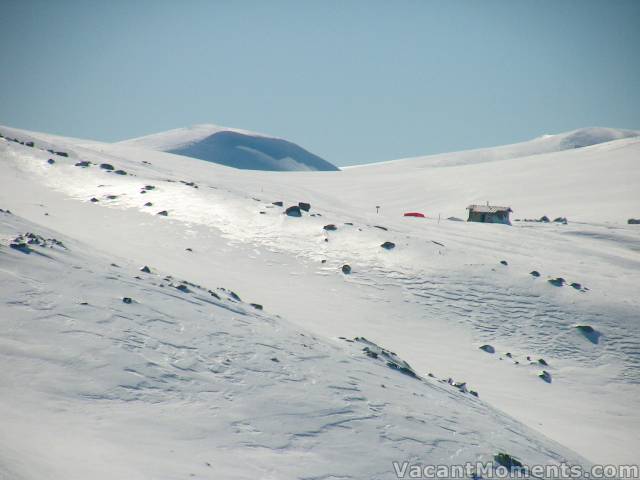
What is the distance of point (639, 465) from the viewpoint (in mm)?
16594

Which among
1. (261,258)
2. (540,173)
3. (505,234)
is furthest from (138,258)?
(540,173)

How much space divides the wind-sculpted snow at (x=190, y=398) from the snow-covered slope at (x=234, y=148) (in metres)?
152

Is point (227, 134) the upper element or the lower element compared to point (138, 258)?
upper

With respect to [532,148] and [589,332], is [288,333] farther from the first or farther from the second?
[532,148]

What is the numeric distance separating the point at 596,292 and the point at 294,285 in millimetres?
13705

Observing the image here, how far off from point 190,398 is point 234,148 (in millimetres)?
169698

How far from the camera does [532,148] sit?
18825cm

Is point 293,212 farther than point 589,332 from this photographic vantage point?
Yes

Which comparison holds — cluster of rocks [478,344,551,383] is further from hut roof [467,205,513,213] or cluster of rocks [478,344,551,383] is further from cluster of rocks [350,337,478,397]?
hut roof [467,205,513,213]

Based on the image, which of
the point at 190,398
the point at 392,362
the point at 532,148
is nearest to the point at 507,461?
the point at 392,362

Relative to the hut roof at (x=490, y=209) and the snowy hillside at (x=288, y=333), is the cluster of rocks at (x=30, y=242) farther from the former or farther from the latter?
the hut roof at (x=490, y=209)

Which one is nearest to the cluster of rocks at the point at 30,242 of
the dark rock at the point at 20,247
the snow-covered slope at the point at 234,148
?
the dark rock at the point at 20,247

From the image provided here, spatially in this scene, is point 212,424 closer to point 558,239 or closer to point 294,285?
point 294,285

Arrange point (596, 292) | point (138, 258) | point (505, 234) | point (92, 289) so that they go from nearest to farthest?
point (92, 289)
point (138, 258)
point (596, 292)
point (505, 234)
